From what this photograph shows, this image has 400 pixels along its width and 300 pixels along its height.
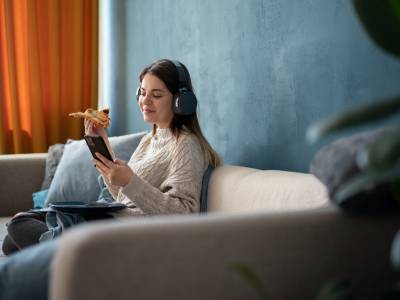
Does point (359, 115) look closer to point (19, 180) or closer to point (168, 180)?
point (168, 180)

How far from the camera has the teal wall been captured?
1.83 meters

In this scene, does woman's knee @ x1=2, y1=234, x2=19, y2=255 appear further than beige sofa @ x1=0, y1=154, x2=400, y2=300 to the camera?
Yes

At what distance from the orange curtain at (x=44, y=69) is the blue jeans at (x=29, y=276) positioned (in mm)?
3037

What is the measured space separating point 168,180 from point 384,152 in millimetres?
1363

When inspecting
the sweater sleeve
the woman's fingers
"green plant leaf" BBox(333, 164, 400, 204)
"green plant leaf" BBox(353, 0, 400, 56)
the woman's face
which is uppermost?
"green plant leaf" BBox(353, 0, 400, 56)

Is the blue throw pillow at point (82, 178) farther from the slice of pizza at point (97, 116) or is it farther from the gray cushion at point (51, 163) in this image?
the slice of pizza at point (97, 116)

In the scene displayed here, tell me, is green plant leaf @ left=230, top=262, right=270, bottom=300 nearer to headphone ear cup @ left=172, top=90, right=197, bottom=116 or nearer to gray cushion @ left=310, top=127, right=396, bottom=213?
gray cushion @ left=310, top=127, right=396, bottom=213

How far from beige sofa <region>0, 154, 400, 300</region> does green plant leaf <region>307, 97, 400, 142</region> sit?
0.29m

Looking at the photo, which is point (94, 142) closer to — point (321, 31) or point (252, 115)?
point (252, 115)

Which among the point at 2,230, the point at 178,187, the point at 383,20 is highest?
the point at 383,20

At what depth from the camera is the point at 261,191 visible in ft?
6.26

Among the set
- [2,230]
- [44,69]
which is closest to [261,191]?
[2,230]

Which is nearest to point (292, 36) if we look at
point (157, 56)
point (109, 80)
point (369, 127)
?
point (369, 127)

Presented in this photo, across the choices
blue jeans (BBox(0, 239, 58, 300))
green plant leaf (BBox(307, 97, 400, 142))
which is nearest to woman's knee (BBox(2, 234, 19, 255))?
blue jeans (BBox(0, 239, 58, 300))
